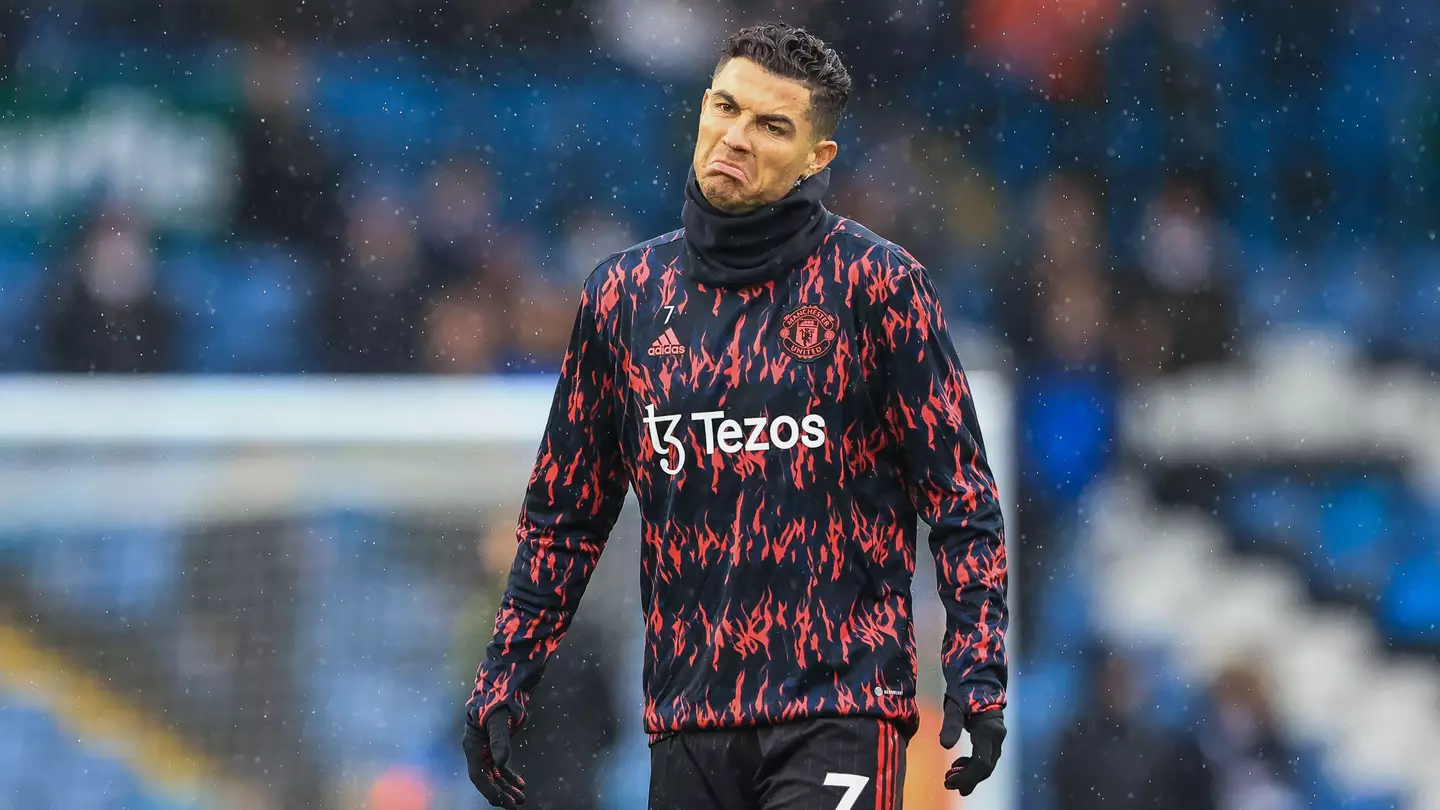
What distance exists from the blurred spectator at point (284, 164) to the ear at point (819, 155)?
3.06m

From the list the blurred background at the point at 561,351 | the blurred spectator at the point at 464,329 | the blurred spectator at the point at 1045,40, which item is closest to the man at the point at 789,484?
the blurred background at the point at 561,351

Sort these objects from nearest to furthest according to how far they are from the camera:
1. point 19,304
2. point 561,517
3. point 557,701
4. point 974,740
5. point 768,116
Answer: point 974,740 < point 768,116 < point 561,517 < point 557,701 < point 19,304

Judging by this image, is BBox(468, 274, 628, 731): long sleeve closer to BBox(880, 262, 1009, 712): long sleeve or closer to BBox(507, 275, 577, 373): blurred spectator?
BBox(880, 262, 1009, 712): long sleeve

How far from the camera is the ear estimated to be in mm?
3188

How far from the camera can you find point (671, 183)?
6.13m

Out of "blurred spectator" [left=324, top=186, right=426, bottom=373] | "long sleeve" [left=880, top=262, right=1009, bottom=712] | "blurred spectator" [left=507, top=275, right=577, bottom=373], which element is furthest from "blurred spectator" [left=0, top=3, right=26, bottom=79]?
"long sleeve" [left=880, top=262, right=1009, bottom=712]

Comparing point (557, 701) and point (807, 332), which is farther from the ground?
point (807, 332)

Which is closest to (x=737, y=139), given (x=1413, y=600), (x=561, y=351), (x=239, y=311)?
(x=561, y=351)

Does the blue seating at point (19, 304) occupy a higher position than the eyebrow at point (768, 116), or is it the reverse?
the blue seating at point (19, 304)

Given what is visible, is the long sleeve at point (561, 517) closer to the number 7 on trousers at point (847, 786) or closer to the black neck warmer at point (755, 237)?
the black neck warmer at point (755, 237)

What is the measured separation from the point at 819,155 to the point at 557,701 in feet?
9.56

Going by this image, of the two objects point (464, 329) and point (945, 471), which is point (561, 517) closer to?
point (945, 471)

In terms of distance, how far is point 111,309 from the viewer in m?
5.89

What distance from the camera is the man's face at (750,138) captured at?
3.09m
